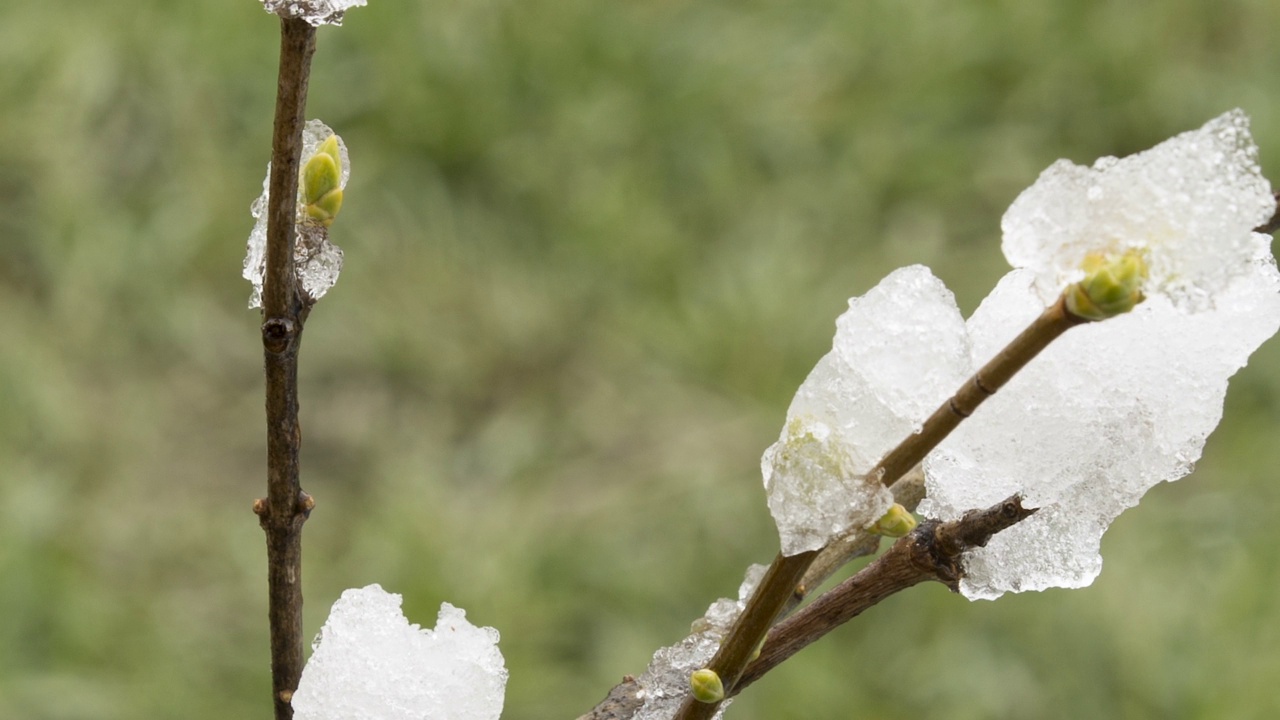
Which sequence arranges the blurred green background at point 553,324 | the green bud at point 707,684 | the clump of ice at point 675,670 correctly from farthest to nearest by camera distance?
the blurred green background at point 553,324, the clump of ice at point 675,670, the green bud at point 707,684

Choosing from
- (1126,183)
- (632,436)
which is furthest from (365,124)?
(1126,183)

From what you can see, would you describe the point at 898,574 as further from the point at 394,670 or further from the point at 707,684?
the point at 394,670

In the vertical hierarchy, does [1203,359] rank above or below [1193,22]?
below

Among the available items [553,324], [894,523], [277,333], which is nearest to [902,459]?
[894,523]

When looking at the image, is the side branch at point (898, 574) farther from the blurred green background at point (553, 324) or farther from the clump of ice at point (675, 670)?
the blurred green background at point (553, 324)

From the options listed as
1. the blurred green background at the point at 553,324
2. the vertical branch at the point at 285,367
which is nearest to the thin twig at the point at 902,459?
the vertical branch at the point at 285,367

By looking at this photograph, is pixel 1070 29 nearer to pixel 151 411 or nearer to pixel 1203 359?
pixel 151 411
